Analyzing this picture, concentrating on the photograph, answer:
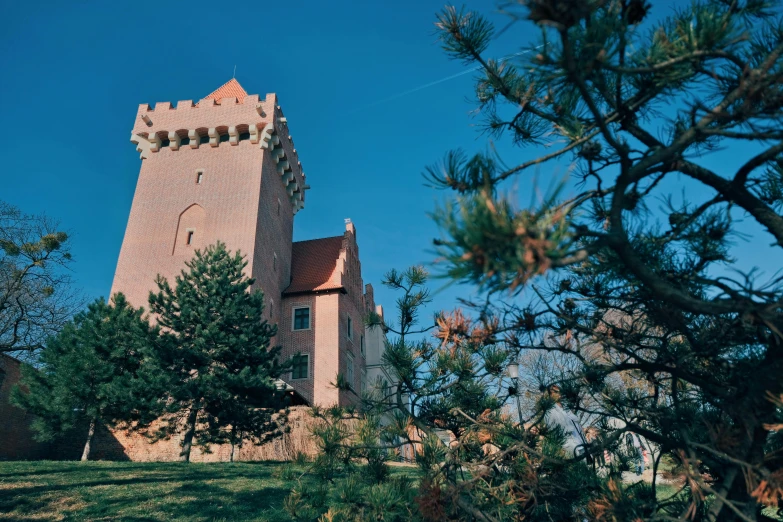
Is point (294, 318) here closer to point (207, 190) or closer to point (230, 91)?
point (207, 190)

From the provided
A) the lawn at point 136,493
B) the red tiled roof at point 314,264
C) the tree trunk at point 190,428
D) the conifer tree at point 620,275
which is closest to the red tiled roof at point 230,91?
the red tiled roof at point 314,264

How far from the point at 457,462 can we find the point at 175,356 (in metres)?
13.3

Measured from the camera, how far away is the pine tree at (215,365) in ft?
45.5

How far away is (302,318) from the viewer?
82.9 feet

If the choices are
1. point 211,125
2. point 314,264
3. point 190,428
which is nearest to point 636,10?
point 190,428

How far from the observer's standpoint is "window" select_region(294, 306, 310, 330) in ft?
82.0

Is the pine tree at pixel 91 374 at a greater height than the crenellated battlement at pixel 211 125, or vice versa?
the crenellated battlement at pixel 211 125

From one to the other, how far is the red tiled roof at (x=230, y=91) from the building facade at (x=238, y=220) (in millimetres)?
565

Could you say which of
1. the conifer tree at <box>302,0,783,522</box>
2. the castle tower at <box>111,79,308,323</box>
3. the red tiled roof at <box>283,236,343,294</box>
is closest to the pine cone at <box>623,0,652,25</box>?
the conifer tree at <box>302,0,783,522</box>

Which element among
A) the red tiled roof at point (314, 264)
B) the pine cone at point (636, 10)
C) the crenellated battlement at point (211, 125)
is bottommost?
the pine cone at point (636, 10)

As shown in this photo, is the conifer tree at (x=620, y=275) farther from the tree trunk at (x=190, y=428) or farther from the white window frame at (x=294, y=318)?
the white window frame at (x=294, y=318)

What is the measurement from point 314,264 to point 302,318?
4.23 m

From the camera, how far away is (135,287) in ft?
76.3

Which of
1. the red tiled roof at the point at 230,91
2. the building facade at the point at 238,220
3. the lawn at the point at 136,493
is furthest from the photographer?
the red tiled roof at the point at 230,91
